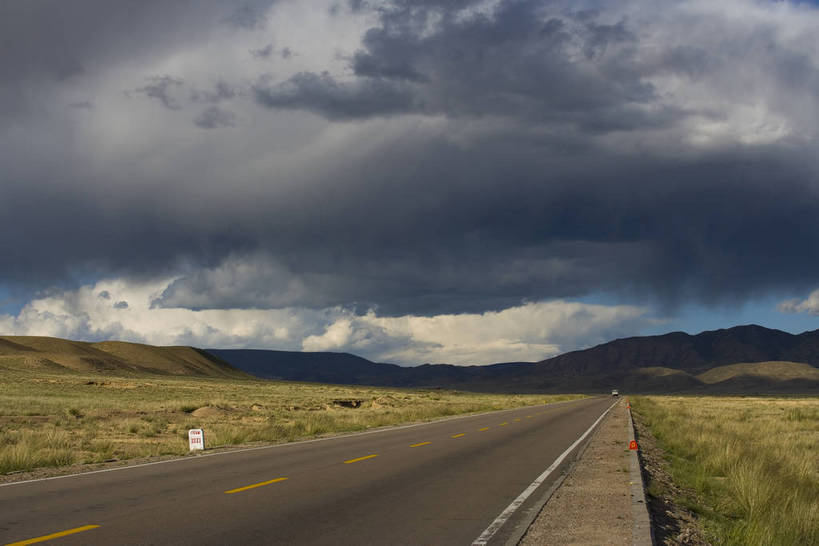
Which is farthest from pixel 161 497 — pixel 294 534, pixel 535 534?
pixel 535 534

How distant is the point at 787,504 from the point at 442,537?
6052 mm

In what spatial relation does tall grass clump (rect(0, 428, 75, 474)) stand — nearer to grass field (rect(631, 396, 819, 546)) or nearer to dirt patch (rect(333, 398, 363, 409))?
grass field (rect(631, 396, 819, 546))

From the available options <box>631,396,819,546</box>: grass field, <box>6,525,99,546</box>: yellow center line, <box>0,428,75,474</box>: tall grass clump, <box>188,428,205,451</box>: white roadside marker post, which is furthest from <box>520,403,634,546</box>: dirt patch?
<box>0,428,75,474</box>: tall grass clump

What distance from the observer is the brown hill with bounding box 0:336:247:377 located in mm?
118644

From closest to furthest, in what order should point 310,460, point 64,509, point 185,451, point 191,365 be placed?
point 64,509, point 310,460, point 185,451, point 191,365

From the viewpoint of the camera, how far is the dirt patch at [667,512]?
29.3ft

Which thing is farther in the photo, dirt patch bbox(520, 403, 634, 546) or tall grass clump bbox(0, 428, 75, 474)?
tall grass clump bbox(0, 428, 75, 474)

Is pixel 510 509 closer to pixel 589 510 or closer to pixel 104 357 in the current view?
pixel 589 510

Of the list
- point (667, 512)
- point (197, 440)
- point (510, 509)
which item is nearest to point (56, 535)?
point (510, 509)

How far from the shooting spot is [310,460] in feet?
Answer: 55.9

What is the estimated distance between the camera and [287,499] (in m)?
11.1

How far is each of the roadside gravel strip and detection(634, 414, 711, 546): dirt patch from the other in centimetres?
23

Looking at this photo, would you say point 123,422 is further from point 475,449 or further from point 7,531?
point 7,531

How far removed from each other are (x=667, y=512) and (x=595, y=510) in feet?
4.52
